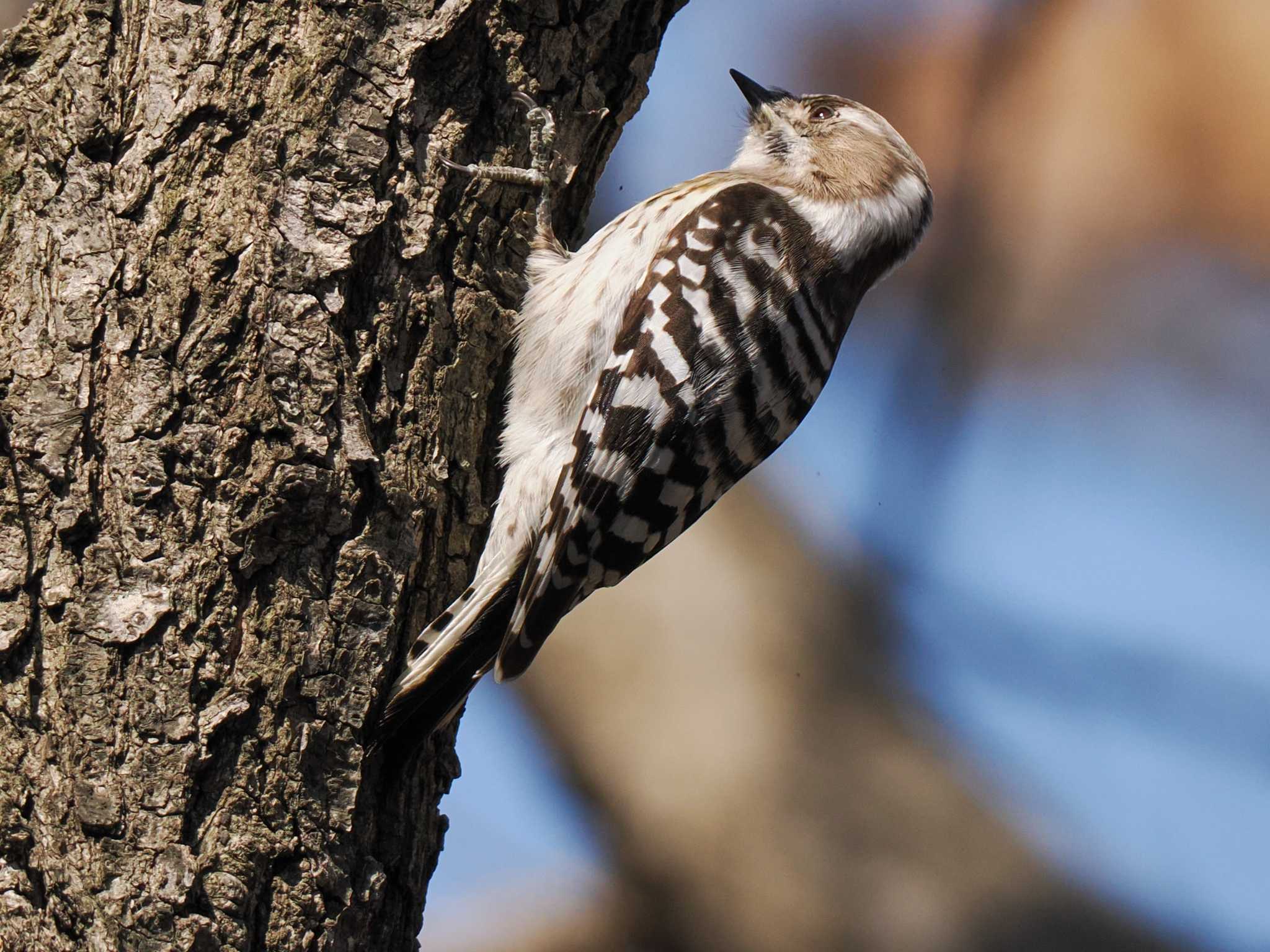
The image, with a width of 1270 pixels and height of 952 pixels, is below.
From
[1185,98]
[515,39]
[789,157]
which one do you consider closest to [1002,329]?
[1185,98]

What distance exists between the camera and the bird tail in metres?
2.19

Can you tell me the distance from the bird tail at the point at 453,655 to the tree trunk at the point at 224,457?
0.13ft

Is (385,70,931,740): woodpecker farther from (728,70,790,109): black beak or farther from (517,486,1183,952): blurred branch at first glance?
(517,486,1183,952): blurred branch

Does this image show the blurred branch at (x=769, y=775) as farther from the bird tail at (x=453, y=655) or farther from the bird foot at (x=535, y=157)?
the bird foot at (x=535, y=157)

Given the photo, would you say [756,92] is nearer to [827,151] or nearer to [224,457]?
[827,151]

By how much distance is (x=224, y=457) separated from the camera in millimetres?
2045

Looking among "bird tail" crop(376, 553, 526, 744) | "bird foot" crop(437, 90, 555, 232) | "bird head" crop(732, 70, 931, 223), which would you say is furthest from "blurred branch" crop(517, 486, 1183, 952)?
"bird foot" crop(437, 90, 555, 232)

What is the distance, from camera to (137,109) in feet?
7.11

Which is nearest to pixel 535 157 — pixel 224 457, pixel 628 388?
pixel 628 388

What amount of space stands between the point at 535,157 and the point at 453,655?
103cm

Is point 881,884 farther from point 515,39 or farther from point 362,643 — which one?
point 515,39

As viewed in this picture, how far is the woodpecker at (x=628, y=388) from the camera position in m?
2.49

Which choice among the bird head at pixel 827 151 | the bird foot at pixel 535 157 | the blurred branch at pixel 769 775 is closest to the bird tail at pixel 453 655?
the bird foot at pixel 535 157

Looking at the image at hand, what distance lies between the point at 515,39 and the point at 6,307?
1.08m
